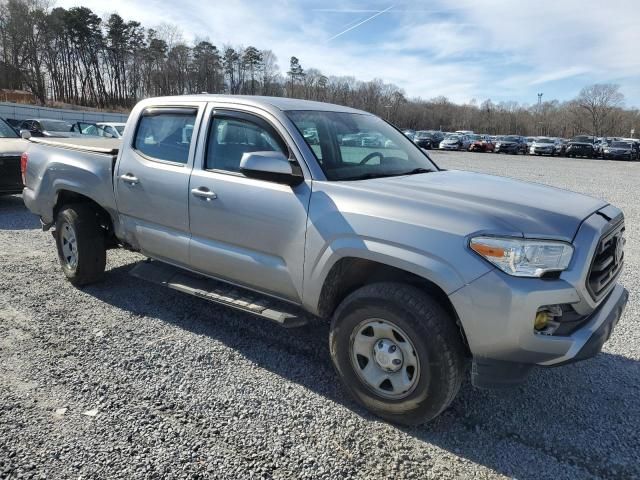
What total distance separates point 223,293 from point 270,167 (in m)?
1.18

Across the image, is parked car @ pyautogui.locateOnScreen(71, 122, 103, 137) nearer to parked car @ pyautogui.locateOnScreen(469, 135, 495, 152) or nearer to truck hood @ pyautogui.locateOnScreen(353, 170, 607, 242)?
truck hood @ pyautogui.locateOnScreen(353, 170, 607, 242)

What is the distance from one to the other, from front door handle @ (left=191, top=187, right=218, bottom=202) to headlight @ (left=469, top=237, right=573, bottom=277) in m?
1.97

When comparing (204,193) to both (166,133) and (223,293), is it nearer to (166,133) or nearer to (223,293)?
(223,293)

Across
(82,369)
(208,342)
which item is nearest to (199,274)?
(208,342)

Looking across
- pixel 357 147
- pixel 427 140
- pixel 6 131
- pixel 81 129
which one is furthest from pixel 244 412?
pixel 427 140

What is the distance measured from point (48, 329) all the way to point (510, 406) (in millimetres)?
3641

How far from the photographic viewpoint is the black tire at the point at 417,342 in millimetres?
2609

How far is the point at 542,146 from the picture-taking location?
4209 centimetres

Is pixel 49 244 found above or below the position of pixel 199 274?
below

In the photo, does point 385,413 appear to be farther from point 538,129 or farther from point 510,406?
point 538,129

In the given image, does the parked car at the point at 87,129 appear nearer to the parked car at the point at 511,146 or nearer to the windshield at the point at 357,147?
the windshield at the point at 357,147

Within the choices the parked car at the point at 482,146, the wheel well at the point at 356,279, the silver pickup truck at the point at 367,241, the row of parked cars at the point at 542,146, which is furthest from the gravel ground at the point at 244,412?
the parked car at the point at 482,146

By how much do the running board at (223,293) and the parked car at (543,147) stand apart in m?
43.9

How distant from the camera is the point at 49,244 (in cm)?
659
